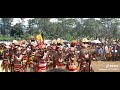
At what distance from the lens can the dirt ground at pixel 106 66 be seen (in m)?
8.85

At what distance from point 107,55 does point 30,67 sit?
1415 millimetres

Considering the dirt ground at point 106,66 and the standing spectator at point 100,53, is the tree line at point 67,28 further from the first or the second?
the dirt ground at point 106,66

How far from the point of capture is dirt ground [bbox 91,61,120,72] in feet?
29.0

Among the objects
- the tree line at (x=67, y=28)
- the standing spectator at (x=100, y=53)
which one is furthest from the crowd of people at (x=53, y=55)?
the tree line at (x=67, y=28)

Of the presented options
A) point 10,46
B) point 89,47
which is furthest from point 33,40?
point 89,47

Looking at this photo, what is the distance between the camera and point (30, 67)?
8875mm

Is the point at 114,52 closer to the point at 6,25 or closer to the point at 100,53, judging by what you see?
the point at 100,53

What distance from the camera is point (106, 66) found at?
8883 mm

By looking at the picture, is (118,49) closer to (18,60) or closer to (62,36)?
(62,36)

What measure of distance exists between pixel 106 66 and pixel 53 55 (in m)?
0.98

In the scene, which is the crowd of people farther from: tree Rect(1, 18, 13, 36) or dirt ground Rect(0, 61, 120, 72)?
tree Rect(1, 18, 13, 36)

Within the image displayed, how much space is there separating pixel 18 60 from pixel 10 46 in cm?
29

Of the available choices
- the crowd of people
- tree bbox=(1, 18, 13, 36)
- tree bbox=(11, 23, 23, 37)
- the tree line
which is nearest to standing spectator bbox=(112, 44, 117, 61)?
the crowd of people

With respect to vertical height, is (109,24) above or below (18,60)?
above
